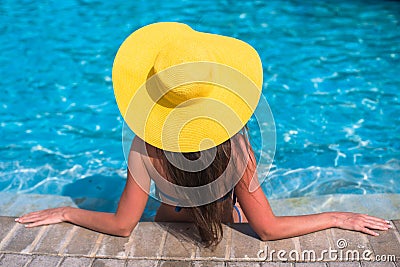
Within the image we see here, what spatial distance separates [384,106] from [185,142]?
387 centimetres

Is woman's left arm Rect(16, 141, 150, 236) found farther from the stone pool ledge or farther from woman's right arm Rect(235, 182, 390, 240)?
woman's right arm Rect(235, 182, 390, 240)

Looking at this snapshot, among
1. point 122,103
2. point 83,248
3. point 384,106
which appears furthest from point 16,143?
point 384,106

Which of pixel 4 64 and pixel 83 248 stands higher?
pixel 83 248

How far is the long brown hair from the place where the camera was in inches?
110

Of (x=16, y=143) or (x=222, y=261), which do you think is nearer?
(x=222, y=261)

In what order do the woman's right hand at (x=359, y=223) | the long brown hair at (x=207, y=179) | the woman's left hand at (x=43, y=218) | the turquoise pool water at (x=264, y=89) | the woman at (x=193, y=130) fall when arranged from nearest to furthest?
the woman at (x=193, y=130) < the long brown hair at (x=207, y=179) < the woman's right hand at (x=359, y=223) < the woman's left hand at (x=43, y=218) < the turquoise pool water at (x=264, y=89)

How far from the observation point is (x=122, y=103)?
2.66 meters

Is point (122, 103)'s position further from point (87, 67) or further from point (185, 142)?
point (87, 67)

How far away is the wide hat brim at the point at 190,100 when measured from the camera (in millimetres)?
2533

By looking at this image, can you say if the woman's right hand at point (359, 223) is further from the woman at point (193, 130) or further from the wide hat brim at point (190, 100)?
the wide hat brim at point (190, 100)

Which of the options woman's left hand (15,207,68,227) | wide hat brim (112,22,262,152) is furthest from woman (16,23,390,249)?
woman's left hand (15,207,68,227)

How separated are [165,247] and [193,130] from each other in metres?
0.83

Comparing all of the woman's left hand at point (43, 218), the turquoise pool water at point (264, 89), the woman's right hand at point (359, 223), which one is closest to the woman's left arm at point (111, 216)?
the woman's left hand at point (43, 218)

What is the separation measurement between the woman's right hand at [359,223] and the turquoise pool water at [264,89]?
112 centimetres
